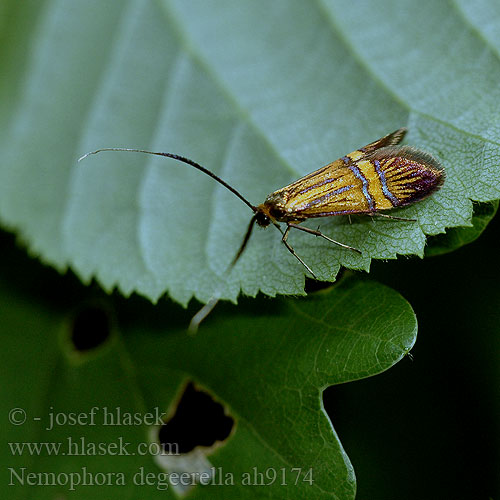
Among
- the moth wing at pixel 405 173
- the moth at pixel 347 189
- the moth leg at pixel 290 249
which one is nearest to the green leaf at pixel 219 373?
the moth leg at pixel 290 249

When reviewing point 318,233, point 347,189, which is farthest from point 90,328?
point 347,189

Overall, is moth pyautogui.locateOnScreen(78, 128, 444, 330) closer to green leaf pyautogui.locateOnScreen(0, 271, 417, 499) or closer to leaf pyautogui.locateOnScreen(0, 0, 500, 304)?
leaf pyautogui.locateOnScreen(0, 0, 500, 304)

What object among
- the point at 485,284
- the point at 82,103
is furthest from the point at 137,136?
the point at 485,284

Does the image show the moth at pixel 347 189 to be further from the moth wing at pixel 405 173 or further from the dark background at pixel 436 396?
the dark background at pixel 436 396

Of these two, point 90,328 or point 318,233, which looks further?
point 90,328

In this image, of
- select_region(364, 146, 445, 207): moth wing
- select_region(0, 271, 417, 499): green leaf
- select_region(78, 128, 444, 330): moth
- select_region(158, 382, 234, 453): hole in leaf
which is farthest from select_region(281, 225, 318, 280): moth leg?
select_region(158, 382, 234, 453): hole in leaf

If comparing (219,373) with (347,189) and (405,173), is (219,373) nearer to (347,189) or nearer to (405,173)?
(347,189)
